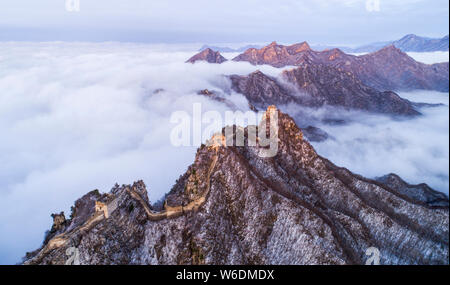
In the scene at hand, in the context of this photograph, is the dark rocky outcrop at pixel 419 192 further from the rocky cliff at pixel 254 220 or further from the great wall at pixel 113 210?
the great wall at pixel 113 210

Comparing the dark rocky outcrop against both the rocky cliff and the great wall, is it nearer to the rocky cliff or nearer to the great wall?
the rocky cliff

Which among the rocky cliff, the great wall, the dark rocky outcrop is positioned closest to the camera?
the great wall

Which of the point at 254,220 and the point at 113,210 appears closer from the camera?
the point at 113,210

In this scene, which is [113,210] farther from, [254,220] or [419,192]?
[419,192]

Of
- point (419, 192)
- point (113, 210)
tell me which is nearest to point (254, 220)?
point (113, 210)

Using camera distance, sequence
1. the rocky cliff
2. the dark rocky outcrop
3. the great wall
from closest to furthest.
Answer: the great wall < the rocky cliff < the dark rocky outcrop

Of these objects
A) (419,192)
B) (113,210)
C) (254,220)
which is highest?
(113,210)

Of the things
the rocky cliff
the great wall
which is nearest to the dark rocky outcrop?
the rocky cliff
